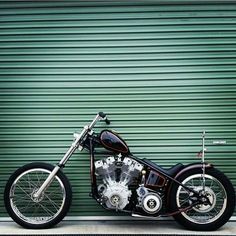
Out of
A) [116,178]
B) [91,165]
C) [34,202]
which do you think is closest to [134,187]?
[116,178]

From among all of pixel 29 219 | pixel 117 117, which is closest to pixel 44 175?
pixel 29 219

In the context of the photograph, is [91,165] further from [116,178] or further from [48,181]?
[48,181]

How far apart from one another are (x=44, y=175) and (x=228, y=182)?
92.7 inches

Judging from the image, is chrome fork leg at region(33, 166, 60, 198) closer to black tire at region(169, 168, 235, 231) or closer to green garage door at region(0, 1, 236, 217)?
green garage door at region(0, 1, 236, 217)

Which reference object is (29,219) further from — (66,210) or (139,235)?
(139,235)

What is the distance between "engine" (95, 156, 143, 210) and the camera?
5203 mm

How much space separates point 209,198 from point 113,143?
136 cm

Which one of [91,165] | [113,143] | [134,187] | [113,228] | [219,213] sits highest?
[113,143]

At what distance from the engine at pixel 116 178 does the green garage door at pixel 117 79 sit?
0.44 m

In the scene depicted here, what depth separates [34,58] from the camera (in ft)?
18.8

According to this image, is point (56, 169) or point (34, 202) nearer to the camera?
point (56, 169)

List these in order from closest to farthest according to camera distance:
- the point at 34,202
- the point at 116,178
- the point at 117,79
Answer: the point at 116,178, the point at 34,202, the point at 117,79

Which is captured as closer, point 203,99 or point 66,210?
point 66,210

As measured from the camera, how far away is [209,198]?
5.26 meters
